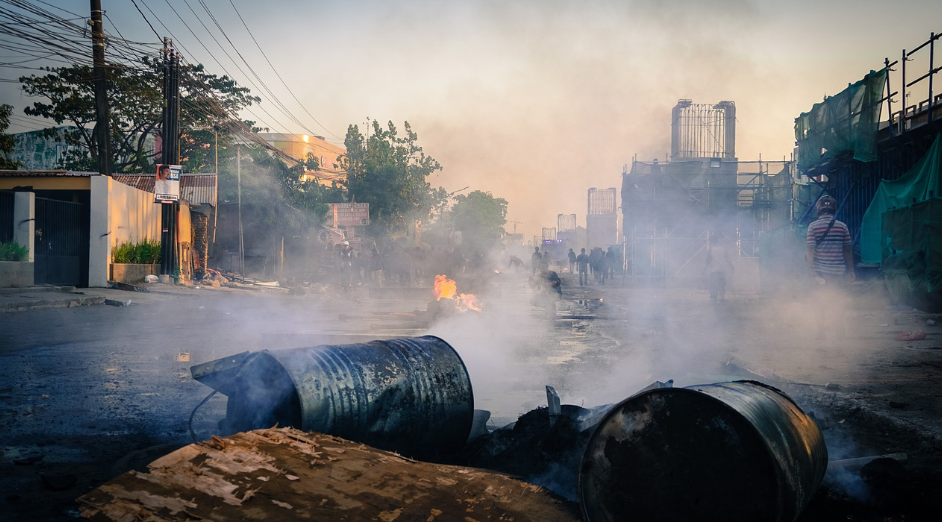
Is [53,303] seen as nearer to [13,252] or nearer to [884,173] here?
[13,252]

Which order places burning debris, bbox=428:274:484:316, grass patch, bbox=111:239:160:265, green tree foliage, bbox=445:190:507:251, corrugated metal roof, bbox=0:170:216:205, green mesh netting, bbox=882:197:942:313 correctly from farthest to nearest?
green tree foliage, bbox=445:190:507:251
corrugated metal roof, bbox=0:170:216:205
grass patch, bbox=111:239:160:265
burning debris, bbox=428:274:484:316
green mesh netting, bbox=882:197:942:313

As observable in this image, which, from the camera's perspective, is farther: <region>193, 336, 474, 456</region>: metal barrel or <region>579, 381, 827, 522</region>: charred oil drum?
<region>193, 336, 474, 456</region>: metal barrel

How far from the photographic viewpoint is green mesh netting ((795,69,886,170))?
12.7m

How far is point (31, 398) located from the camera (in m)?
5.14

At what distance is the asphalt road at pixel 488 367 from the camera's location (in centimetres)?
376

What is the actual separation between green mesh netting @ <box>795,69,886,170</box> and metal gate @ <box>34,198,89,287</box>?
2032cm

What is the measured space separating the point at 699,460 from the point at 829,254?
7460mm

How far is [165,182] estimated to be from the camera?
20297 millimetres

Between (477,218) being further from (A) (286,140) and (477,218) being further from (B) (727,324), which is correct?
(B) (727,324)

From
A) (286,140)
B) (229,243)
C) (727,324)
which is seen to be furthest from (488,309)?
(286,140)

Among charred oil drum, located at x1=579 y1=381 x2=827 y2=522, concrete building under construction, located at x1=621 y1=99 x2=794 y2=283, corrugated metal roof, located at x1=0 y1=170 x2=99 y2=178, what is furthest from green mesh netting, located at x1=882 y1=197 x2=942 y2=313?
corrugated metal roof, located at x1=0 y1=170 x2=99 y2=178

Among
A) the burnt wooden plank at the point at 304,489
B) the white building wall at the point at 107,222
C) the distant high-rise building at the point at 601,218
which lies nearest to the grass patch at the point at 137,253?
the white building wall at the point at 107,222

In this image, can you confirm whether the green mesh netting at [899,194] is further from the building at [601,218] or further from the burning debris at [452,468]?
the building at [601,218]

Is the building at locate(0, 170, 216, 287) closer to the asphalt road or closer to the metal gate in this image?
the metal gate
